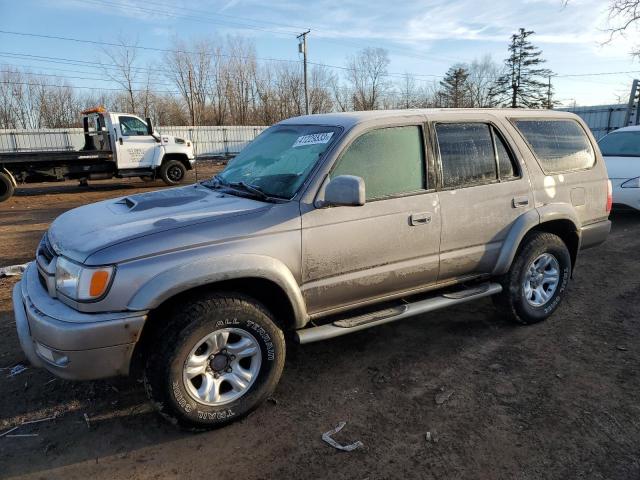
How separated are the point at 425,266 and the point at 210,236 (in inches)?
66.8

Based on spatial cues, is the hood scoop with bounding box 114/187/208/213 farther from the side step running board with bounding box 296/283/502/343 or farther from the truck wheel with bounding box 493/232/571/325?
the truck wheel with bounding box 493/232/571/325

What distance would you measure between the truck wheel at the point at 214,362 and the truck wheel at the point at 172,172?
14.0m

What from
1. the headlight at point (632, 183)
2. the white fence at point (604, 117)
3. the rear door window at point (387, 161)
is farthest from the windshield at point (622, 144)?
the white fence at point (604, 117)

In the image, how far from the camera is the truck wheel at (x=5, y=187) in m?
13.0

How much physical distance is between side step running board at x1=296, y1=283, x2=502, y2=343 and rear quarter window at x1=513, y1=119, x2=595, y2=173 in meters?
1.27

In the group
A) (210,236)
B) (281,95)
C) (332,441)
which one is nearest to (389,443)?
(332,441)

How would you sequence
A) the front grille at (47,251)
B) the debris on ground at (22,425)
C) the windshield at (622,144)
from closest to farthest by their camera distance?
the debris on ground at (22,425)
the front grille at (47,251)
the windshield at (622,144)

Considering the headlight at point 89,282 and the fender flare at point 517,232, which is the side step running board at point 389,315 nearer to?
the fender flare at point 517,232

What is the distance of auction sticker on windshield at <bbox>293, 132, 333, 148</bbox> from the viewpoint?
135 inches

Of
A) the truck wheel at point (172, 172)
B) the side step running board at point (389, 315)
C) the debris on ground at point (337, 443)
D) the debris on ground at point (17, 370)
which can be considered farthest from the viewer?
the truck wheel at point (172, 172)

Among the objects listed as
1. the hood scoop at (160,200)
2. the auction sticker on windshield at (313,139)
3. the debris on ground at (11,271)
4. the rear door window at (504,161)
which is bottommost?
the debris on ground at (11,271)

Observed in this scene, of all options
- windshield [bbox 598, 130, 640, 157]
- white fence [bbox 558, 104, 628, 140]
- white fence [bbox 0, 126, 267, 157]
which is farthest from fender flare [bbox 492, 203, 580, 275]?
white fence [bbox 558, 104, 628, 140]

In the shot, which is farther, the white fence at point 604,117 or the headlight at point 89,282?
the white fence at point 604,117

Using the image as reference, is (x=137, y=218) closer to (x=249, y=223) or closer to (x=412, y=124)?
(x=249, y=223)
